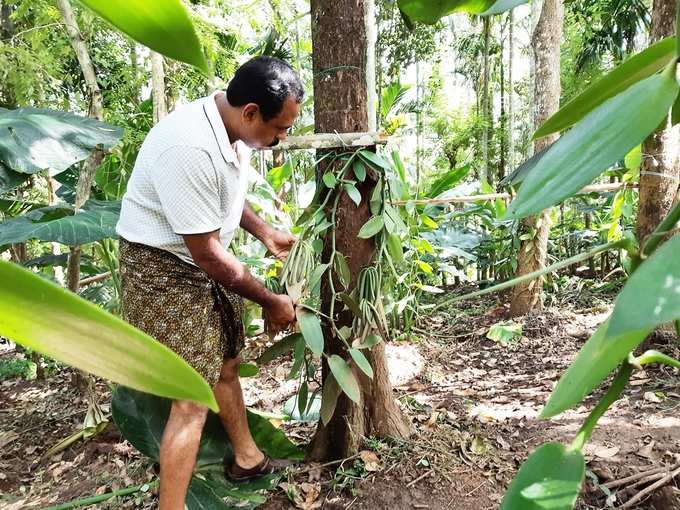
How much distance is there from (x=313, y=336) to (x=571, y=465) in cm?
83

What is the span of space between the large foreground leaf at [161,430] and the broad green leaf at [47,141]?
0.81 m

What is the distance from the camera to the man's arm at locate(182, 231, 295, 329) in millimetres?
1050

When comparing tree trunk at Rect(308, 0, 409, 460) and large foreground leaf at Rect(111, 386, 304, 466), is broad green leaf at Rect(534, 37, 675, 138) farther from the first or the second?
large foreground leaf at Rect(111, 386, 304, 466)

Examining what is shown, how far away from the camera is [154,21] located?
0.18 m

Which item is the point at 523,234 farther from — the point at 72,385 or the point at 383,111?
the point at 72,385

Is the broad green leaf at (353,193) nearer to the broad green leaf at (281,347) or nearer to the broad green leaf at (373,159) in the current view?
the broad green leaf at (373,159)

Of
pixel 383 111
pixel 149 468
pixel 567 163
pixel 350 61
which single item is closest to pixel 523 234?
pixel 383 111

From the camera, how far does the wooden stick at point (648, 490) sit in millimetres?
1027

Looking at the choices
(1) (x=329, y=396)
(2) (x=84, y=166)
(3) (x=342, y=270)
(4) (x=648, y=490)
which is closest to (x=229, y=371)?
(1) (x=329, y=396)

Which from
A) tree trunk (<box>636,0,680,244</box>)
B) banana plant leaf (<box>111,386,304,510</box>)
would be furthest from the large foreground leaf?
tree trunk (<box>636,0,680,244</box>)

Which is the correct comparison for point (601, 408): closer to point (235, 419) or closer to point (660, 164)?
point (235, 419)

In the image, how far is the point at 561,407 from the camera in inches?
11.2

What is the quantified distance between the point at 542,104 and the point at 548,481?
328 cm

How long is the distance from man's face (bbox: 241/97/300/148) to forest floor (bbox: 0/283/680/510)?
0.81 m
